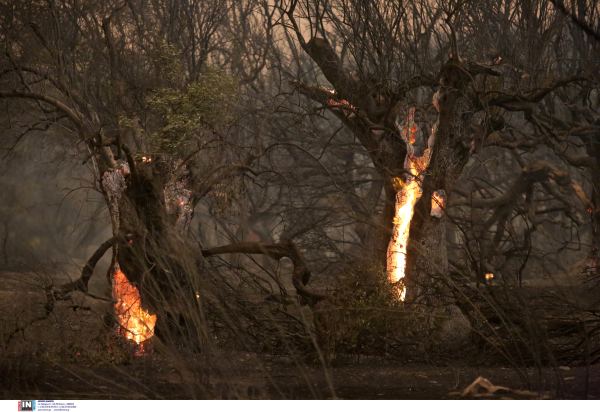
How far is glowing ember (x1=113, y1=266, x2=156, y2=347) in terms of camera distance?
897 cm

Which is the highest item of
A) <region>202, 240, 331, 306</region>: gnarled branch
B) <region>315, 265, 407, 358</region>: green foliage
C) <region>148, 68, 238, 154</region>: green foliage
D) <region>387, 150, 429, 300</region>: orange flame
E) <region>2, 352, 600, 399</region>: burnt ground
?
<region>148, 68, 238, 154</region>: green foliage

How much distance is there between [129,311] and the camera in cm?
913

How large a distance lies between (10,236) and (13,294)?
35.6 ft

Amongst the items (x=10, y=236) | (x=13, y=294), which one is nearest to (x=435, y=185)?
(x=13, y=294)

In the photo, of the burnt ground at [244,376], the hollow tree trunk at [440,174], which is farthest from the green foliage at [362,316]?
the hollow tree trunk at [440,174]

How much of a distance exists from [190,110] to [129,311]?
2.84 meters

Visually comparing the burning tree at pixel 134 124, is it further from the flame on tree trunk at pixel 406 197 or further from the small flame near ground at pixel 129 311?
the flame on tree trunk at pixel 406 197

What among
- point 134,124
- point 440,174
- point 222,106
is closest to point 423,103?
point 440,174

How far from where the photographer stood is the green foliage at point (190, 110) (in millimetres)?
8648

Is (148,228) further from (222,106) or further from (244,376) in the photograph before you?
(244,376)

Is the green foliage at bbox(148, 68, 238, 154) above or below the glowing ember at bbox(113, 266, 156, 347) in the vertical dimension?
above

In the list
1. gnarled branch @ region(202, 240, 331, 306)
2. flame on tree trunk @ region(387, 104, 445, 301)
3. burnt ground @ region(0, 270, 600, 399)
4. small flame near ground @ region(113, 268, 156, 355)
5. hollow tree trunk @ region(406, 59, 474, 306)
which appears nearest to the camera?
burnt ground @ region(0, 270, 600, 399)

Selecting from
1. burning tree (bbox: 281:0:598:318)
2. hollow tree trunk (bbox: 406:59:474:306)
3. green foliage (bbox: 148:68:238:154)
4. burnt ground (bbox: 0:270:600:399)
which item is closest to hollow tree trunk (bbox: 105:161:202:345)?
green foliage (bbox: 148:68:238:154)

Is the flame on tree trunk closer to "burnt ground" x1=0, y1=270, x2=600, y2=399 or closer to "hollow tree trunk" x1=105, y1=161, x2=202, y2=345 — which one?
"burnt ground" x1=0, y1=270, x2=600, y2=399
